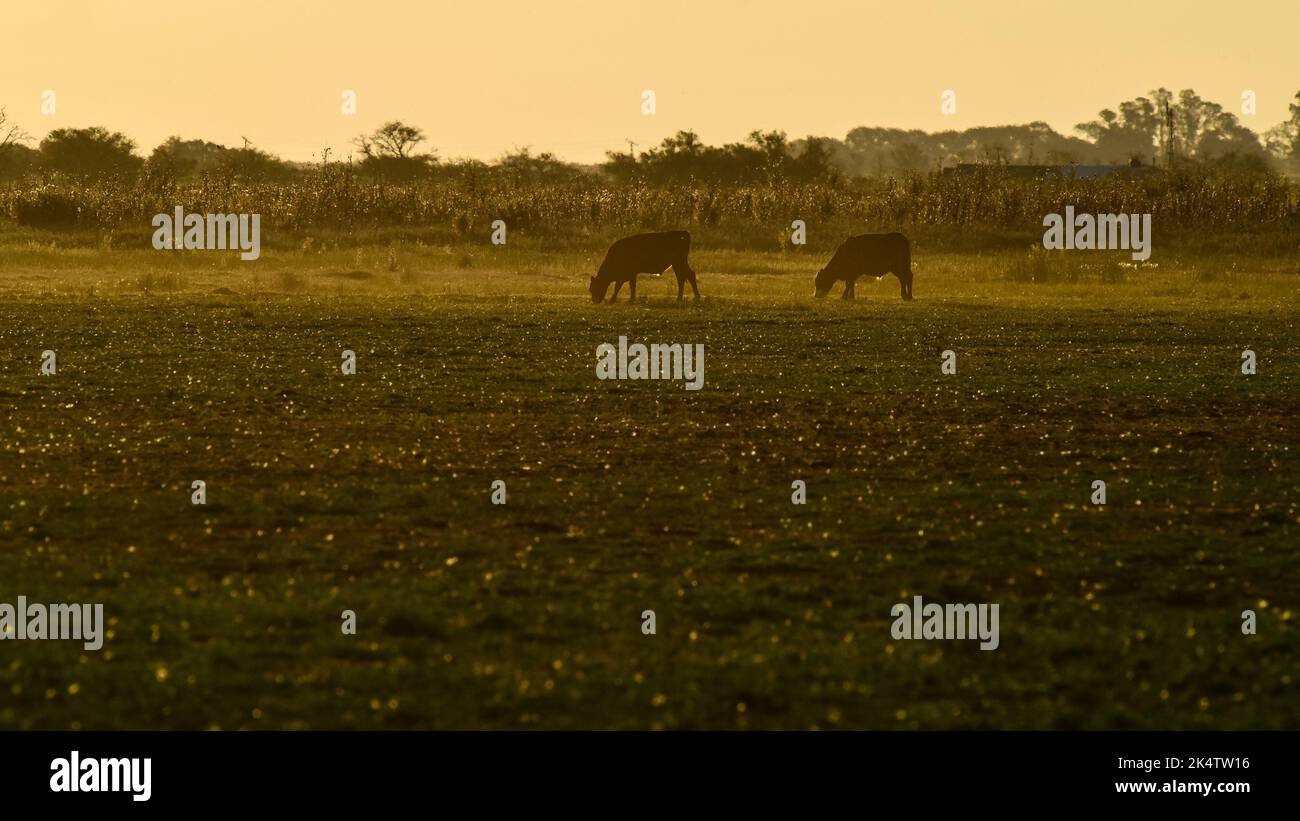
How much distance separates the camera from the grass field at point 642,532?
8.40 meters

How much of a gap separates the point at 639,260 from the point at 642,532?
1128 inches

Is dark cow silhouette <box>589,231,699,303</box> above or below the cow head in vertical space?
above

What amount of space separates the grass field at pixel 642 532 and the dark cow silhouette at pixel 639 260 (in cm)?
1294

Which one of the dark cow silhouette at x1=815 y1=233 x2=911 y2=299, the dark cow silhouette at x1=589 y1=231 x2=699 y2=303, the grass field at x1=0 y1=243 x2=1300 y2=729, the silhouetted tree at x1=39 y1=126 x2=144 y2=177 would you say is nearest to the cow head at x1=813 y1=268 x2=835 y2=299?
the dark cow silhouette at x1=815 y1=233 x2=911 y2=299

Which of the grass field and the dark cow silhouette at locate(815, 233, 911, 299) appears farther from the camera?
the dark cow silhouette at locate(815, 233, 911, 299)

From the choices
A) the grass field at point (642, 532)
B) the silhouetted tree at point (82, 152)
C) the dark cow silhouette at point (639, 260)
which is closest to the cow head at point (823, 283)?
the dark cow silhouette at point (639, 260)

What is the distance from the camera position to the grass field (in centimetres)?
840

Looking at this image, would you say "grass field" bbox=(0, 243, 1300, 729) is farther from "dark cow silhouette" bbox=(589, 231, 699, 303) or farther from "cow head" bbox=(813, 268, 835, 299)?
"cow head" bbox=(813, 268, 835, 299)

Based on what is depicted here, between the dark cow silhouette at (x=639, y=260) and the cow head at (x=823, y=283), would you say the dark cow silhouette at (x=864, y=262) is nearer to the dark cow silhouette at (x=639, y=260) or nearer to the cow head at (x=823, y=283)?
the cow head at (x=823, y=283)

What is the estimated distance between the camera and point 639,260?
133ft

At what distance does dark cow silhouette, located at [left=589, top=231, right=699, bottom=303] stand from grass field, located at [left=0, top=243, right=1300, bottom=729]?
12.9 metres

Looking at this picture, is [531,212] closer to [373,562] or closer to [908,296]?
[908,296]
